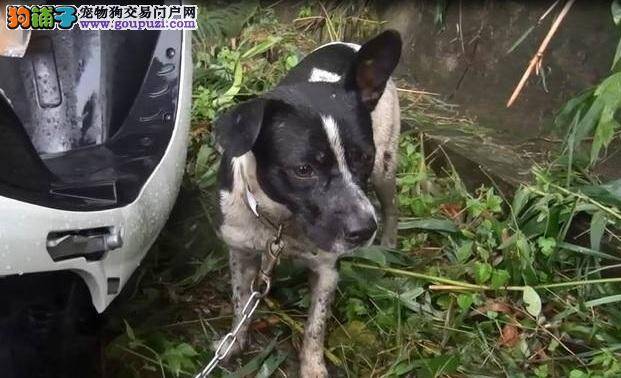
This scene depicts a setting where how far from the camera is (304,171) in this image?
2.54 m

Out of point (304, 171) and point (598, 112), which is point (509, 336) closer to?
point (598, 112)

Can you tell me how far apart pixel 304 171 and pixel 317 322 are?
692mm

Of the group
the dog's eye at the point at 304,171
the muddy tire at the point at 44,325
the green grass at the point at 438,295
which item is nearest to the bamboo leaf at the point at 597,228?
the green grass at the point at 438,295

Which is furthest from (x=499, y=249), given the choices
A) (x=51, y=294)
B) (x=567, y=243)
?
(x=51, y=294)

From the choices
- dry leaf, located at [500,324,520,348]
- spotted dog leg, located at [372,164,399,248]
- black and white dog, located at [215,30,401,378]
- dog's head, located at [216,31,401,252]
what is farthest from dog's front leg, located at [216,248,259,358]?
dry leaf, located at [500,324,520,348]

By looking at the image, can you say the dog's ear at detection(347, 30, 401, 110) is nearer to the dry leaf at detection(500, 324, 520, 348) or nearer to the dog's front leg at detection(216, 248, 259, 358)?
the dog's front leg at detection(216, 248, 259, 358)

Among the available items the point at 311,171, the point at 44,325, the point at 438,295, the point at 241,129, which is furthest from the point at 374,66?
the point at 44,325

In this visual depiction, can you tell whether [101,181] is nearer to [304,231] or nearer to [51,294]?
[51,294]

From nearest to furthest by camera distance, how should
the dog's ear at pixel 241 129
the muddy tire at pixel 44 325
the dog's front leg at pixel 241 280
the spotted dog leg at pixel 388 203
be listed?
the muddy tire at pixel 44 325
the dog's ear at pixel 241 129
the dog's front leg at pixel 241 280
the spotted dog leg at pixel 388 203

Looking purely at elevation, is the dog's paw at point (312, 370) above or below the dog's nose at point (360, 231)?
below

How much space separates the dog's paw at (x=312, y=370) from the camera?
2879mm

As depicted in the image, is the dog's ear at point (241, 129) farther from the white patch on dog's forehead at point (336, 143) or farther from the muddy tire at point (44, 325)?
the muddy tire at point (44, 325)

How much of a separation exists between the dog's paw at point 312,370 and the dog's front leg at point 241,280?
0.90 ft

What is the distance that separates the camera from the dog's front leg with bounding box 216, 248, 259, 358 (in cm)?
302
